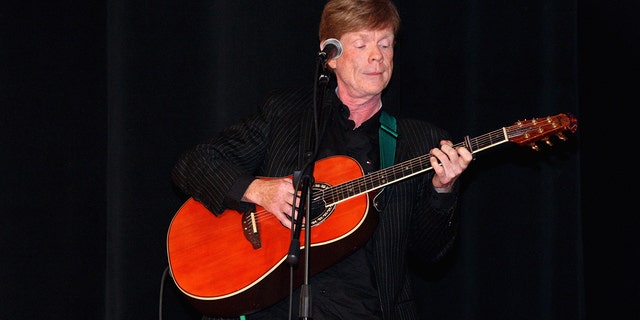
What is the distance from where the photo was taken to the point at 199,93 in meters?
3.83

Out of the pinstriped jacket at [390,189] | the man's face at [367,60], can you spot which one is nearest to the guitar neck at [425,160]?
the pinstriped jacket at [390,189]

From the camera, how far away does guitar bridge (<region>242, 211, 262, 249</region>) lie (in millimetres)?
2812

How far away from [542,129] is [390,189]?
23.9 inches

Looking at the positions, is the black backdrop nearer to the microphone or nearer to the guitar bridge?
the guitar bridge

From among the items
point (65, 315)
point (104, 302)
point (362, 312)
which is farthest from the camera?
point (104, 302)

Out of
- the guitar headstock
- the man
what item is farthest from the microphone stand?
the guitar headstock

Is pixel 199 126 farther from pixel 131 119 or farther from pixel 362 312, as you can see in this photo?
pixel 362 312

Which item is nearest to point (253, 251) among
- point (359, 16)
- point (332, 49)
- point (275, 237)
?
point (275, 237)

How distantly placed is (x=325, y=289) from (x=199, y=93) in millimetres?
1436

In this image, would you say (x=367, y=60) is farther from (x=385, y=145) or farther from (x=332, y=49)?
(x=332, y=49)

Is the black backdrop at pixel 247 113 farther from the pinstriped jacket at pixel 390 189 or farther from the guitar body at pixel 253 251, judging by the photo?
→ the guitar body at pixel 253 251

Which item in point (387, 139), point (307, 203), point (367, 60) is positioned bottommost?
point (307, 203)

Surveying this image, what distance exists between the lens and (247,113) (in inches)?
154

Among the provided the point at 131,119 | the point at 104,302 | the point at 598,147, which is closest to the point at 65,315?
the point at 104,302
